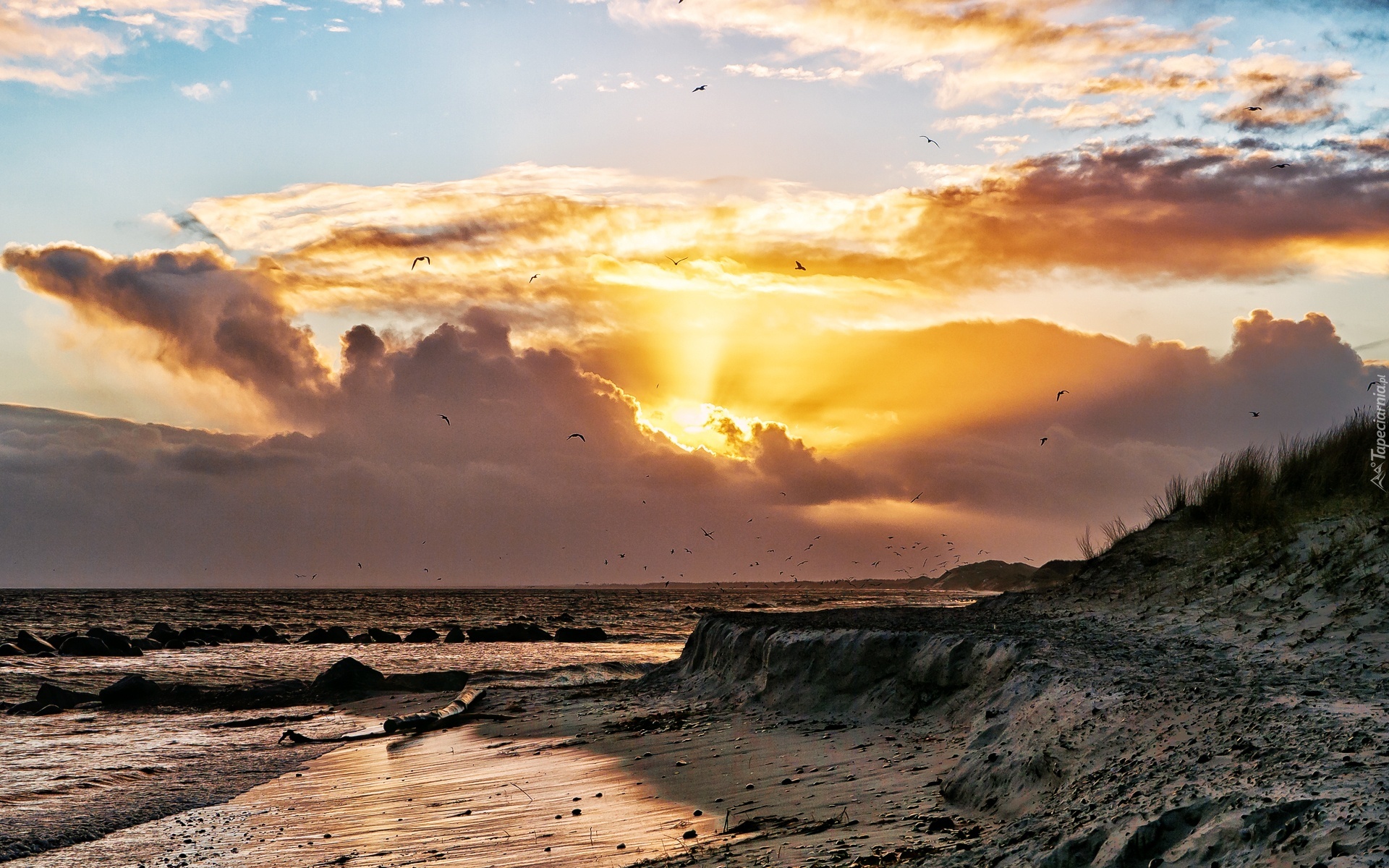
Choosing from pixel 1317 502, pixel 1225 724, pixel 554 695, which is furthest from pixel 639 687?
pixel 1225 724

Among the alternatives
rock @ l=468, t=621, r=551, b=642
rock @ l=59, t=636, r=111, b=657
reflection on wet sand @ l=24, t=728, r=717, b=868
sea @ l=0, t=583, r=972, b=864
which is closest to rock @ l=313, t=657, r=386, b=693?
sea @ l=0, t=583, r=972, b=864

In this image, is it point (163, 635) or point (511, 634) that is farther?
point (511, 634)

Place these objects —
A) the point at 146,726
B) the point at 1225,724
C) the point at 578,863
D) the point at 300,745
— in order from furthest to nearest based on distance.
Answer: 1. the point at 146,726
2. the point at 300,745
3. the point at 578,863
4. the point at 1225,724

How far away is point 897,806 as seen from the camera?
854cm

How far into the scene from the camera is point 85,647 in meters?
41.9

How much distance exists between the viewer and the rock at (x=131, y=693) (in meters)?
25.5

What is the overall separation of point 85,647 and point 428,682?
77.9 ft

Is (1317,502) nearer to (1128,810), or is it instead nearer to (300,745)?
(1128,810)

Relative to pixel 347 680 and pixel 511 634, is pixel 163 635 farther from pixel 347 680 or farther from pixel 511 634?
pixel 347 680

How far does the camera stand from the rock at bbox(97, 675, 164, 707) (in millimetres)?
25516

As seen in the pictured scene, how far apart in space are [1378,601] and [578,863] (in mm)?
10295

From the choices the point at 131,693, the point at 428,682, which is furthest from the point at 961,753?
the point at 131,693

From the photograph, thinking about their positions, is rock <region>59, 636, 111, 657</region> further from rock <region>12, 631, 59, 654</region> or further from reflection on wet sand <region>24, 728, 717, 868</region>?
reflection on wet sand <region>24, 728, 717, 868</region>

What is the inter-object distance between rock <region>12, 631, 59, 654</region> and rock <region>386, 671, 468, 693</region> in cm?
2445
